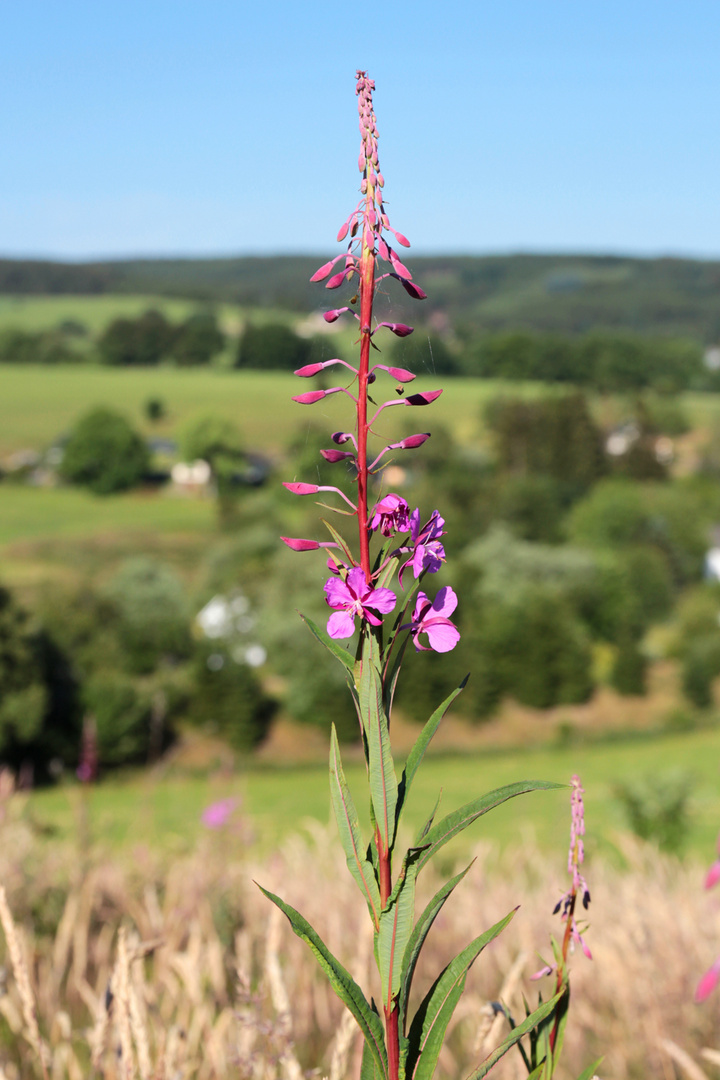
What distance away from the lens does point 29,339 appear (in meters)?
108

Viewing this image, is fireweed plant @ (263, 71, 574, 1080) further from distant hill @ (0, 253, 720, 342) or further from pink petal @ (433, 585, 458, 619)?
distant hill @ (0, 253, 720, 342)

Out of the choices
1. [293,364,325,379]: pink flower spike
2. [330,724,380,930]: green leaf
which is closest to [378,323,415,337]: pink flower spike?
[293,364,325,379]: pink flower spike

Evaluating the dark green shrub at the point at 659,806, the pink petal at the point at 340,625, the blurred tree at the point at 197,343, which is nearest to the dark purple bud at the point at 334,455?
the pink petal at the point at 340,625

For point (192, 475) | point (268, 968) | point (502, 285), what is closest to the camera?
point (268, 968)

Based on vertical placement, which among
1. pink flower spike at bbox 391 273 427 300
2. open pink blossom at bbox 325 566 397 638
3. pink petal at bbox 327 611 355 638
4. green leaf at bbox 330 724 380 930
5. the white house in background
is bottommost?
the white house in background

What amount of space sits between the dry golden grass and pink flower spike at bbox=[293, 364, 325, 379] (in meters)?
1.07

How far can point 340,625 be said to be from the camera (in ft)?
4.09

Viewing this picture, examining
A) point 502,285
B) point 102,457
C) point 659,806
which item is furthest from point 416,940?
point 502,285

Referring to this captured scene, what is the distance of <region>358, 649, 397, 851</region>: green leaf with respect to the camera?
3.91ft

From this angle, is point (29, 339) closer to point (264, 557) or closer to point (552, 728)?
point (264, 557)

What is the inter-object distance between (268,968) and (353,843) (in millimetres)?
1205

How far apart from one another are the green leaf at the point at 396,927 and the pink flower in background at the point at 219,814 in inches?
178

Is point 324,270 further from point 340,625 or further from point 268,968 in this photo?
point 268,968

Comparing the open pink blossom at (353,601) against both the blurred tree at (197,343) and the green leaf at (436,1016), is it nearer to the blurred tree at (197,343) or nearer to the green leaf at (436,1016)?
the green leaf at (436,1016)
